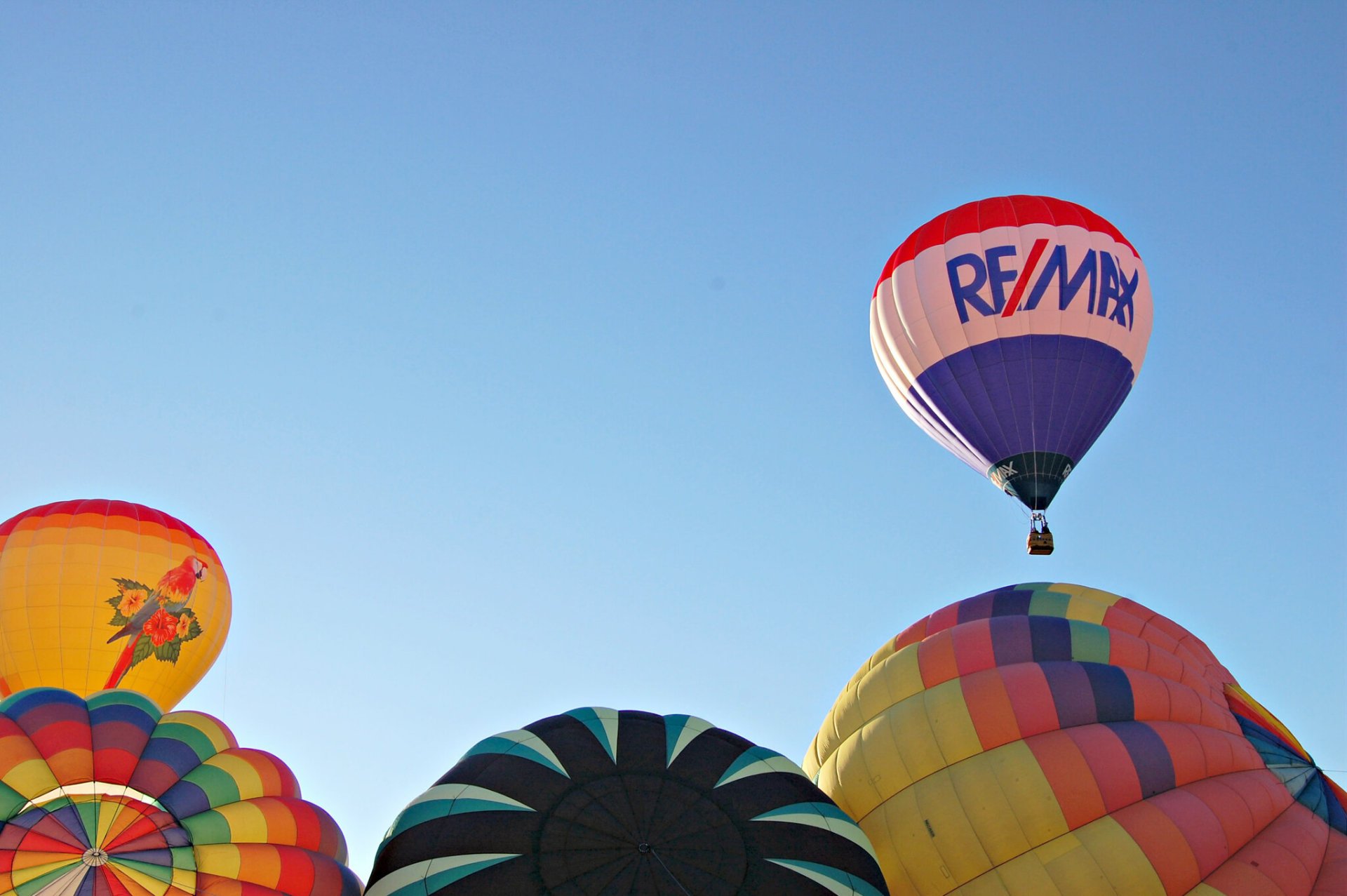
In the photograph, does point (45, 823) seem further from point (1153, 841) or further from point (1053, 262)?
point (1053, 262)

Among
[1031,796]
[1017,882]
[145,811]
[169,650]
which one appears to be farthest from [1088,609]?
[169,650]

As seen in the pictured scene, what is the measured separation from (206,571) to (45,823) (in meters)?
8.96

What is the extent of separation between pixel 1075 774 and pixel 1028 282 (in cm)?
762

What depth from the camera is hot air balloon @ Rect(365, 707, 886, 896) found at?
9922mm

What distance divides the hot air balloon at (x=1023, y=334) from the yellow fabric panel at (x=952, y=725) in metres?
5.99

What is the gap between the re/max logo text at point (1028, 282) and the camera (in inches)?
701

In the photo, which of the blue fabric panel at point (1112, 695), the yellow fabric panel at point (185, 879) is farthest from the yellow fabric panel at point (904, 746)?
the yellow fabric panel at point (185, 879)

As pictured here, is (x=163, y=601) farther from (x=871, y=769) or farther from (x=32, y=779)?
(x=871, y=769)

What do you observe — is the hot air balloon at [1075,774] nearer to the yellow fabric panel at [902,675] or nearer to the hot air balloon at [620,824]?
the yellow fabric panel at [902,675]

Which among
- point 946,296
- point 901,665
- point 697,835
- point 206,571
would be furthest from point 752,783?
point 206,571

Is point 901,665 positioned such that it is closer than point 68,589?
Yes

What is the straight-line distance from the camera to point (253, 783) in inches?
427

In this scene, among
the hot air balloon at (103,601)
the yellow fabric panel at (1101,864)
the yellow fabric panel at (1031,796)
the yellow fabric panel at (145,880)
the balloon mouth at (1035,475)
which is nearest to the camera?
the yellow fabric panel at (145,880)

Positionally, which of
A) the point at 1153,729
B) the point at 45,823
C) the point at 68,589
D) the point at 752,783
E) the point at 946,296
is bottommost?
the point at 45,823
